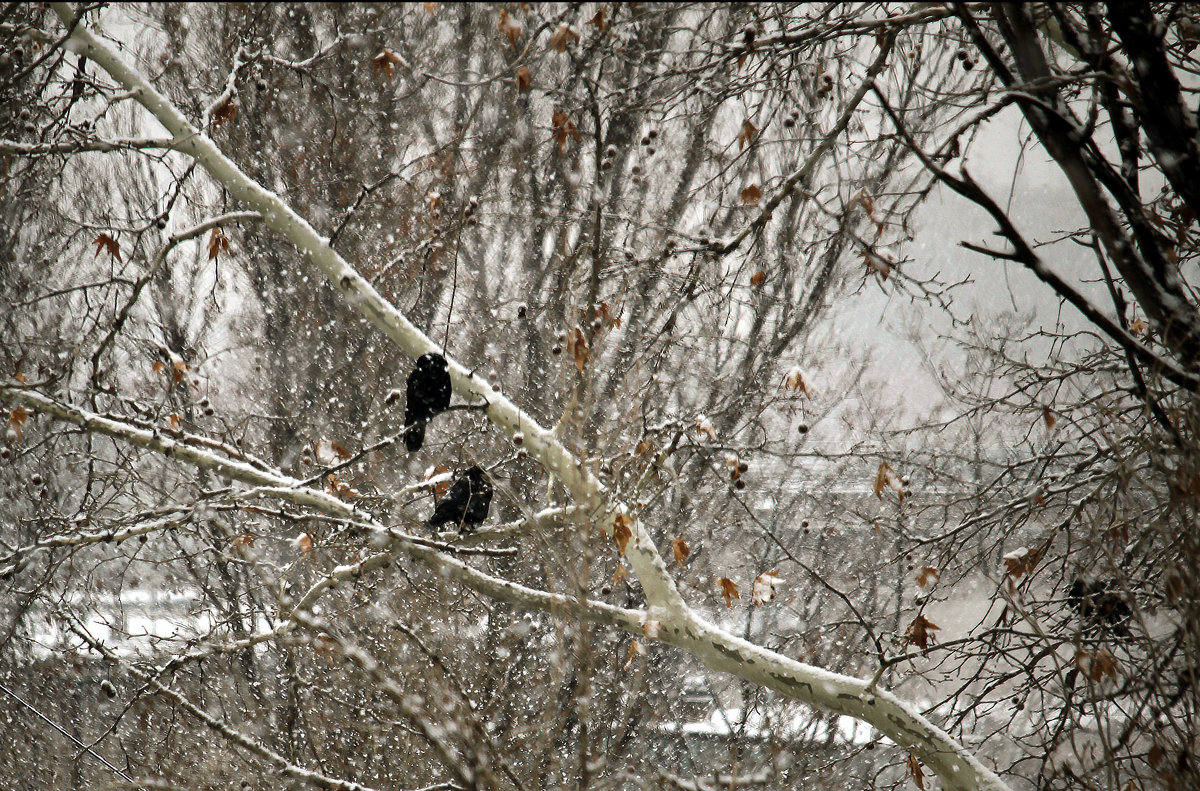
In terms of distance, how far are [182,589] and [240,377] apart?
2.19 meters

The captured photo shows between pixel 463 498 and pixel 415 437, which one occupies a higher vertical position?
pixel 415 437

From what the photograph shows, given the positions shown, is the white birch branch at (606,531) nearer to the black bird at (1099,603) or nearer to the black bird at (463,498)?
the black bird at (463,498)

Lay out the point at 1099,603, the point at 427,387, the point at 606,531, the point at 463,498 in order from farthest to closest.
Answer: the point at 606,531
the point at 427,387
the point at 463,498
the point at 1099,603

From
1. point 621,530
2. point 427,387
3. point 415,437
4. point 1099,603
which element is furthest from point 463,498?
point 1099,603

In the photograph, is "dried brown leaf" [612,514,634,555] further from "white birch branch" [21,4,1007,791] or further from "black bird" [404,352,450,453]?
"black bird" [404,352,450,453]

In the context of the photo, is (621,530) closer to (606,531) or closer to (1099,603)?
(606,531)

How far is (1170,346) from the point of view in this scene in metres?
2.21

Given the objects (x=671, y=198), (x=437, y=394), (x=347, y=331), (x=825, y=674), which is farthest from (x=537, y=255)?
(x=825, y=674)

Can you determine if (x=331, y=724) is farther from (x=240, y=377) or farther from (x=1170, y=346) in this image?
(x=1170, y=346)

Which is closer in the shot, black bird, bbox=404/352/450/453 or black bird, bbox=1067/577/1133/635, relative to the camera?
black bird, bbox=1067/577/1133/635

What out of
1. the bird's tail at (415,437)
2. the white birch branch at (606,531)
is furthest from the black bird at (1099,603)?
the bird's tail at (415,437)

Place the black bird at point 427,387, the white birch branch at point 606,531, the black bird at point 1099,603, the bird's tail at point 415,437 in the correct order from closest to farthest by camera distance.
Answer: the black bird at point 1099,603, the white birch branch at point 606,531, the bird's tail at point 415,437, the black bird at point 427,387

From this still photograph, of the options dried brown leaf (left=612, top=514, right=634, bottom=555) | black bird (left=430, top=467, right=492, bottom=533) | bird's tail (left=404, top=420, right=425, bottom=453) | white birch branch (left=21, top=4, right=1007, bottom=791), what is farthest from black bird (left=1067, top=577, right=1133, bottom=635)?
bird's tail (left=404, top=420, right=425, bottom=453)

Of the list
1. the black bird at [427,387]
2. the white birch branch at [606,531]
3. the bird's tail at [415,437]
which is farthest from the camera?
the black bird at [427,387]
